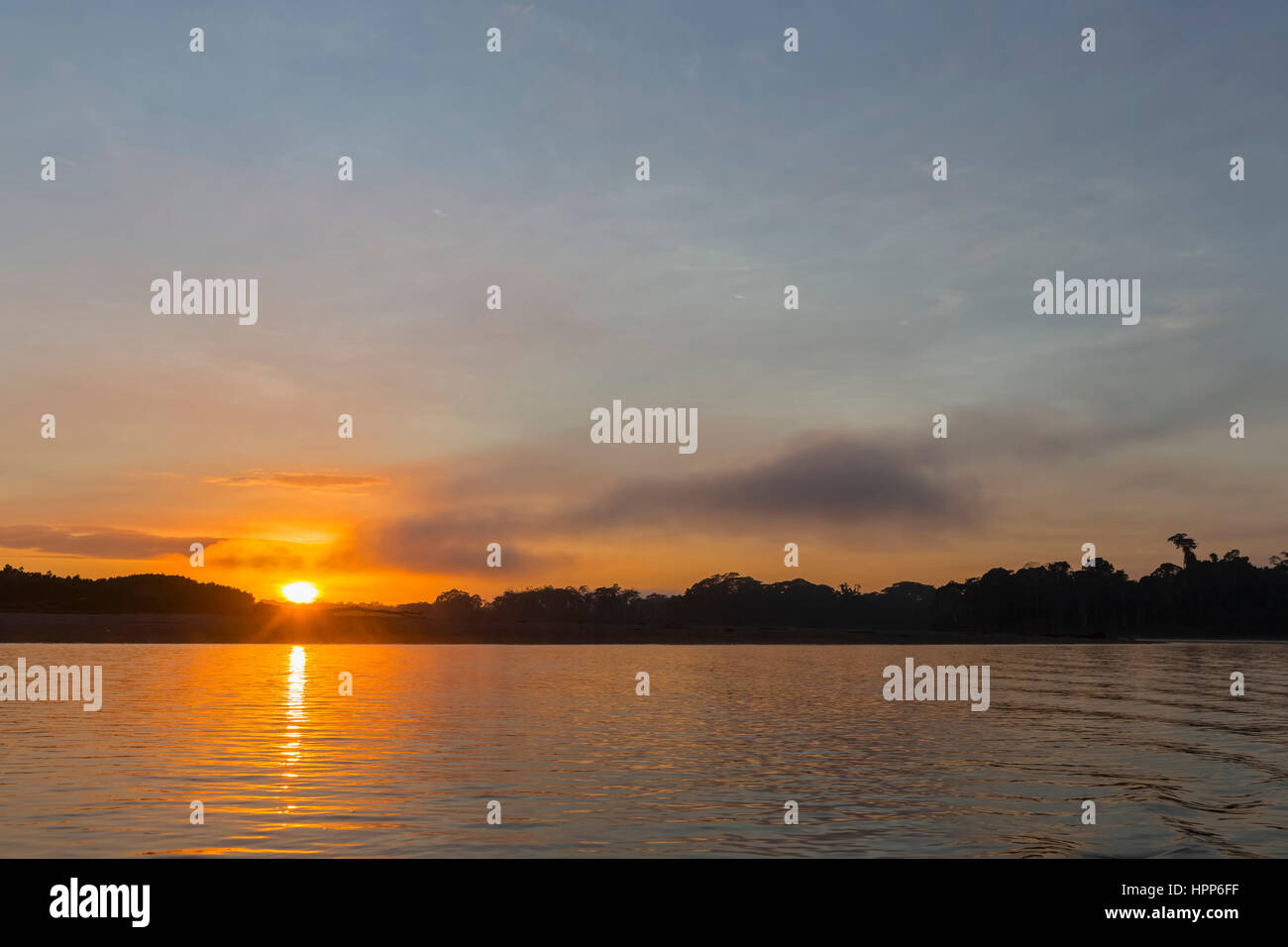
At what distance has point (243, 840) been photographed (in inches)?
828
